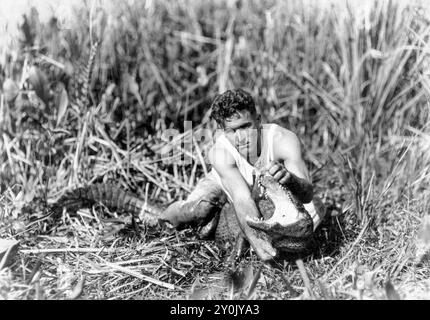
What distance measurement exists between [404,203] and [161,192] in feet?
4.14

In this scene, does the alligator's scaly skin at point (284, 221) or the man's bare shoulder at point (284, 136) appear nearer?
the alligator's scaly skin at point (284, 221)

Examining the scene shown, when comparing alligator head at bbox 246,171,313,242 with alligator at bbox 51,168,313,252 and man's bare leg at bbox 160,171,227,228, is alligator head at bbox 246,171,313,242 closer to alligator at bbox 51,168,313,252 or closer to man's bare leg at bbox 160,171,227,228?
alligator at bbox 51,168,313,252

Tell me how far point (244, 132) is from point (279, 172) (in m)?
0.27

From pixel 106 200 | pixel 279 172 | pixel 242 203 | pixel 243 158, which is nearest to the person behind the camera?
pixel 279 172

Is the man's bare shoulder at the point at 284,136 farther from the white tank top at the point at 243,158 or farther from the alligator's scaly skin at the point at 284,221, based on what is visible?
the alligator's scaly skin at the point at 284,221

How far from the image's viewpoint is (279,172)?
93.4 inches

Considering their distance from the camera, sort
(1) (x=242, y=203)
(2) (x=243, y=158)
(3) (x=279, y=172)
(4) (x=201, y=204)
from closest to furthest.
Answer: (3) (x=279, y=172) < (1) (x=242, y=203) < (2) (x=243, y=158) < (4) (x=201, y=204)

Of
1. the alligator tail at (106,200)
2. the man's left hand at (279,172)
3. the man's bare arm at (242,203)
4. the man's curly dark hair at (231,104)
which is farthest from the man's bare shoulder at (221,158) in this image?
the alligator tail at (106,200)

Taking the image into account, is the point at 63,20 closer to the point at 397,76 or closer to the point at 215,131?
the point at 215,131

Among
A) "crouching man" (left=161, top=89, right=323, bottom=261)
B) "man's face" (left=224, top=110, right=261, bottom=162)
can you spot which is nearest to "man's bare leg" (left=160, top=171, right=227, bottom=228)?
"crouching man" (left=161, top=89, right=323, bottom=261)

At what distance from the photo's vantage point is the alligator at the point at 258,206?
242 cm

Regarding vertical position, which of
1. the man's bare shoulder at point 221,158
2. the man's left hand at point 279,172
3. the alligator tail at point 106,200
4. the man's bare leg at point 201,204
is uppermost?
the man's left hand at point 279,172

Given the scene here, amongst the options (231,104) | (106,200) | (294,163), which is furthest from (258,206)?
(106,200)

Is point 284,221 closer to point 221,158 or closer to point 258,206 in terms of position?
point 258,206
